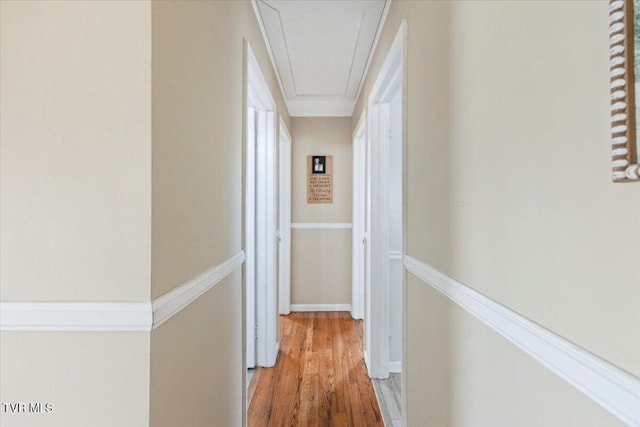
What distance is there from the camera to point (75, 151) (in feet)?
2.62

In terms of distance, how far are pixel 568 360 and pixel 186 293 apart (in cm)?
88

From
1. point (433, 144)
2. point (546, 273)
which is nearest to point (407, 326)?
point (433, 144)

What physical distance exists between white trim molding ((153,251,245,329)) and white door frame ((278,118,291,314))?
236cm

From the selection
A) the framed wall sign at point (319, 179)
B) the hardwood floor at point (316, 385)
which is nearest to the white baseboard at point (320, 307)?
the hardwood floor at point (316, 385)

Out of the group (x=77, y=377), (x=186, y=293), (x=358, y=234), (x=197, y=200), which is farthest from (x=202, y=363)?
(x=358, y=234)

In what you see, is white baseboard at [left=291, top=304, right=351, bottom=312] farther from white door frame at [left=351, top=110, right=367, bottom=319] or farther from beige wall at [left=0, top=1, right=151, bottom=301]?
beige wall at [left=0, top=1, right=151, bottom=301]

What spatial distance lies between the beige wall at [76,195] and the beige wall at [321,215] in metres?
3.34

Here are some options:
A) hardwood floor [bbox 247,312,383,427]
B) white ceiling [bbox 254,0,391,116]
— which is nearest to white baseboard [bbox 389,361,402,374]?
hardwood floor [bbox 247,312,383,427]

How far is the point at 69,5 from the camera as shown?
79cm

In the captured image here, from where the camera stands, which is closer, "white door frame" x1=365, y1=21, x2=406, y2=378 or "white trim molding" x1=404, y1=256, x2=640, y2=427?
"white trim molding" x1=404, y1=256, x2=640, y2=427

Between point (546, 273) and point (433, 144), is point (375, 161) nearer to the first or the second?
point (433, 144)

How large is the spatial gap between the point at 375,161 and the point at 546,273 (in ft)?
6.55

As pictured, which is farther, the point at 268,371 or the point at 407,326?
the point at 268,371

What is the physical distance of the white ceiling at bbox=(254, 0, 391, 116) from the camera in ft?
6.72
